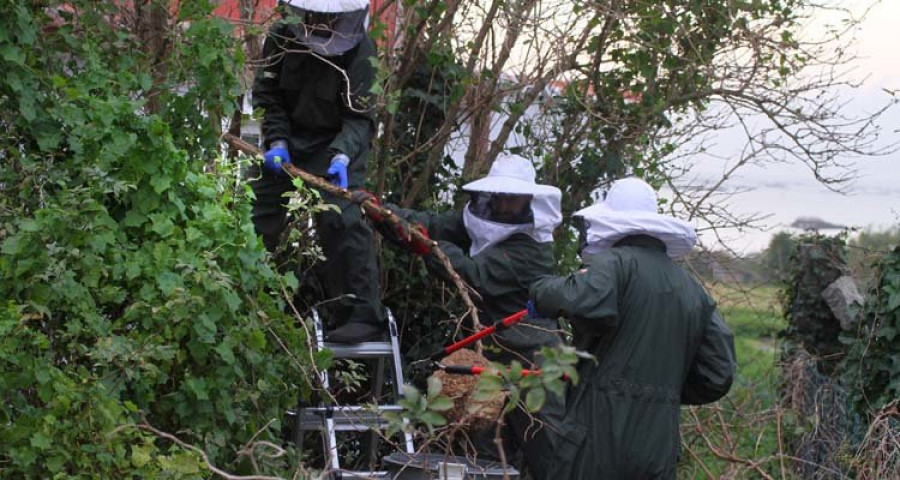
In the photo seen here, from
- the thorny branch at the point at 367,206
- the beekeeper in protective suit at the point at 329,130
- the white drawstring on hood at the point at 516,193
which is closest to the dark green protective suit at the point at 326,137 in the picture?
the beekeeper in protective suit at the point at 329,130

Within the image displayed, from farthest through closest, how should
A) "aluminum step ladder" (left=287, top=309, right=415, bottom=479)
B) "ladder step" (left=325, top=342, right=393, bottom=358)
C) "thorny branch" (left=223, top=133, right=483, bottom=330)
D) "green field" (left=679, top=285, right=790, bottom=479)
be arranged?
"green field" (left=679, top=285, right=790, bottom=479) → "ladder step" (left=325, top=342, right=393, bottom=358) → "thorny branch" (left=223, top=133, right=483, bottom=330) → "aluminum step ladder" (left=287, top=309, right=415, bottom=479)

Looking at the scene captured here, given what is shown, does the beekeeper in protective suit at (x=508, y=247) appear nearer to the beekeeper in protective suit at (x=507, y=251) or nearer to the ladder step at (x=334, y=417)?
the beekeeper in protective suit at (x=507, y=251)

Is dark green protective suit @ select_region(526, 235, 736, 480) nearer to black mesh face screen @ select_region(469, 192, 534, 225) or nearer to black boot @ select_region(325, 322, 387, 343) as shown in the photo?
black mesh face screen @ select_region(469, 192, 534, 225)

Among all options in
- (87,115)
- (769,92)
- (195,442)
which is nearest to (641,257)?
(195,442)

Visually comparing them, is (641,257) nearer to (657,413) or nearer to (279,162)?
(657,413)

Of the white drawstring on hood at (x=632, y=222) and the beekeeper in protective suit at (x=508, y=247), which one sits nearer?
the white drawstring on hood at (x=632, y=222)

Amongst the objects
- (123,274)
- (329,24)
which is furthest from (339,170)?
(123,274)

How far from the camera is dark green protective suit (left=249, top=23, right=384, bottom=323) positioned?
602 centimetres

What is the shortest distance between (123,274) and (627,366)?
6.51ft

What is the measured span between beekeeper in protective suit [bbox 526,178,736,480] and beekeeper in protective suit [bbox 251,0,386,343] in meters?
1.34

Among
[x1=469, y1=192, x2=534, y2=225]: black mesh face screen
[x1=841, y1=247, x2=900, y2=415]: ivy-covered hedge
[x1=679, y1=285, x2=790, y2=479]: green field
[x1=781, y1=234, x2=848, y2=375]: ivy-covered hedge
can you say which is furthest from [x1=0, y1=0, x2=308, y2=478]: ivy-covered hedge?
[x1=781, y1=234, x2=848, y2=375]: ivy-covered hedge

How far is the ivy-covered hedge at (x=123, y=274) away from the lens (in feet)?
13.0

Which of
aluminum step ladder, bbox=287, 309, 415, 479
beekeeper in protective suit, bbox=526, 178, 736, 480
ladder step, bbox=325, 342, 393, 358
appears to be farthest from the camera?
ladder step, bbox=325, 342, 393, 358

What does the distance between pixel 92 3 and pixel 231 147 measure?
1.05m
